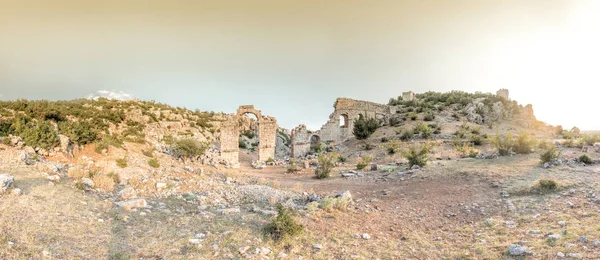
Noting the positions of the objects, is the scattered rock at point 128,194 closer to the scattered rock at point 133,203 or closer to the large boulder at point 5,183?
the scattered rock at point 133,203

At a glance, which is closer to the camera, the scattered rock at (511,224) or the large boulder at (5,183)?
the large boulder at (5,183)

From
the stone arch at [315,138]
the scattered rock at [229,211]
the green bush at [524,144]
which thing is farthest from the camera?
the stone arch at [315,138]

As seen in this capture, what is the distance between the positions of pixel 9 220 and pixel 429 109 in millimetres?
36315

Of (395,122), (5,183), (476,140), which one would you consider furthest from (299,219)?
(395,122)

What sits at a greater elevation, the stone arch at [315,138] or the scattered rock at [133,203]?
the stone arch at [315,138]

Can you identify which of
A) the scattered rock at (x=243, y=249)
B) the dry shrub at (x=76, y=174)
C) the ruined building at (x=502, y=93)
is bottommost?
the scattered rock at (x=243, y=249)

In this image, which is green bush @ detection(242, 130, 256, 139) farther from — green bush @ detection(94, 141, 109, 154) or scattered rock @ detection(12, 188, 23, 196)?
scattered rock @ detection(12, 188, 23, 196)

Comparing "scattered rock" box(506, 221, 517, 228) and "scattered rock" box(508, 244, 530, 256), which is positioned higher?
"scattered rock" box(506, 221, 517, 228)

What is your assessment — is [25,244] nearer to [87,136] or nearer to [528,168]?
[87,136]

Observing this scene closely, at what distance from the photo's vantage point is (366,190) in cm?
1103

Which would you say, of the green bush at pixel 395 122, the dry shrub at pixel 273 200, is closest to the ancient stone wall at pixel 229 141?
the dry shrub at pixel 273 200

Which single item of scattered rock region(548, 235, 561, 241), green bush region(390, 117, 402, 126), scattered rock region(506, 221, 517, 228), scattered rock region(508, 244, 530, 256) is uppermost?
green bush region(390, 117, 402, 126)

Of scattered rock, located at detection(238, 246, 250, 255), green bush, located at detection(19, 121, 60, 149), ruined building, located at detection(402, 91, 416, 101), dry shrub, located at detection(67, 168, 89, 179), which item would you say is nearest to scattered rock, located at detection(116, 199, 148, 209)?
dry shrub, located at detection(67, 168, 89, 179)

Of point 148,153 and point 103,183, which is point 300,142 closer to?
point 148,153
